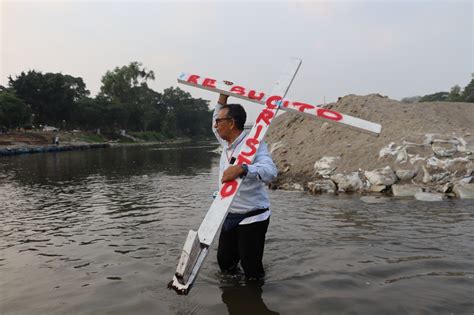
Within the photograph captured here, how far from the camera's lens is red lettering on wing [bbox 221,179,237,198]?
406 cm

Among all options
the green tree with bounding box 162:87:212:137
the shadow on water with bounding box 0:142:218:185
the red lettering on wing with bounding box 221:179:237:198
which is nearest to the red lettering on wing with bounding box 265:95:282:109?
the red lettering on wing with bounding box 221:179:237:198

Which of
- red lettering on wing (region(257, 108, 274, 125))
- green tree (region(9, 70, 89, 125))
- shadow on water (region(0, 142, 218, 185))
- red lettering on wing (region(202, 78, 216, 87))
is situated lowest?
shadow on water (region(0, 142, 218, 185))

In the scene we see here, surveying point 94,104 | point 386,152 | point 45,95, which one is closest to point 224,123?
point 386,152

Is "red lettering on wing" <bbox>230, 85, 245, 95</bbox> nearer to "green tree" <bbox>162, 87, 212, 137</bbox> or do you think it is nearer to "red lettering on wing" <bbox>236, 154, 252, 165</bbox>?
"red lettering on wing" <bbox>236, 154, 252, 165</bbox>

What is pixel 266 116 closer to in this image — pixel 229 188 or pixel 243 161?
pixel 243 161

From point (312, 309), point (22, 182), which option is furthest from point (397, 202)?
point (22, 182)

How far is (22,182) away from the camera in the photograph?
16453 millimetres

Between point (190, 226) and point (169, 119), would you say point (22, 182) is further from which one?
point (169, 119)

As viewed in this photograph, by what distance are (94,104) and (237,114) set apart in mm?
78011

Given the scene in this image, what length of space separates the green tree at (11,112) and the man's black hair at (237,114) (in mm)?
52853

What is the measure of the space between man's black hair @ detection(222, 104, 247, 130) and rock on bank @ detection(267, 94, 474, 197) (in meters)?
8.24

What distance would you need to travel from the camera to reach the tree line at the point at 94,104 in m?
58.9

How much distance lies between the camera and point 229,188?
13.5 feet

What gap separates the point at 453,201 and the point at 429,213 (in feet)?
5.40
